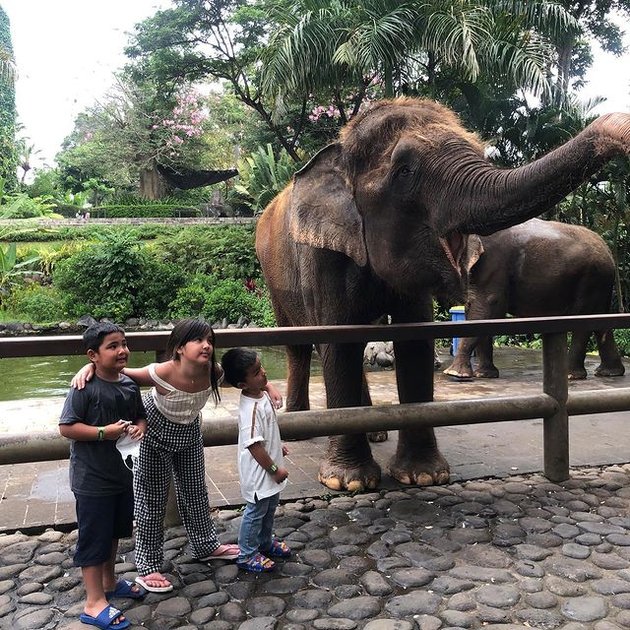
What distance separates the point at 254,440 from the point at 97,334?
2.49 ft

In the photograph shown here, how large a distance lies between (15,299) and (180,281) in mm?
4358

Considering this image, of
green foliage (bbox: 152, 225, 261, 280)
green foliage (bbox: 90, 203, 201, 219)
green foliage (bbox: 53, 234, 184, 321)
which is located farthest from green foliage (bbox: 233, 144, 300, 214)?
green foliage (bbox: 90, 203, 201, 219)

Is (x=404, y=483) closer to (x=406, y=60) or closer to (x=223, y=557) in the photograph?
(x=223, y=557)

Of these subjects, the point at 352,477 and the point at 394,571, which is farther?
the point at 352,477

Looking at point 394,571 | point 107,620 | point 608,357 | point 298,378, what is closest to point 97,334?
point 107,620

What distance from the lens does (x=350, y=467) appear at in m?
3.91

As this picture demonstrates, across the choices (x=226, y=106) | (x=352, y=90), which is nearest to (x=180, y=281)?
(x=352, y=90)

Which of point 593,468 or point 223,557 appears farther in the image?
point 593,468

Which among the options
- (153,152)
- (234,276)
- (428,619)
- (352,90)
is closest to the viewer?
(428,619)

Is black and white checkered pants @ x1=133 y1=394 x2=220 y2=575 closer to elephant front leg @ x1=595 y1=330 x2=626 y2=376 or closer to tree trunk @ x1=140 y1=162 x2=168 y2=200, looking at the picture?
elephant front leg @ x1=595 y1=330 x2=626 y2=376

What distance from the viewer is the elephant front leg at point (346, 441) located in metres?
3.87

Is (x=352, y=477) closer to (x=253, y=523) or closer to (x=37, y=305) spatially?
(x=253, y=523)

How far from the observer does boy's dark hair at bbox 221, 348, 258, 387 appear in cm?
276

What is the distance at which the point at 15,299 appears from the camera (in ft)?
58.4
